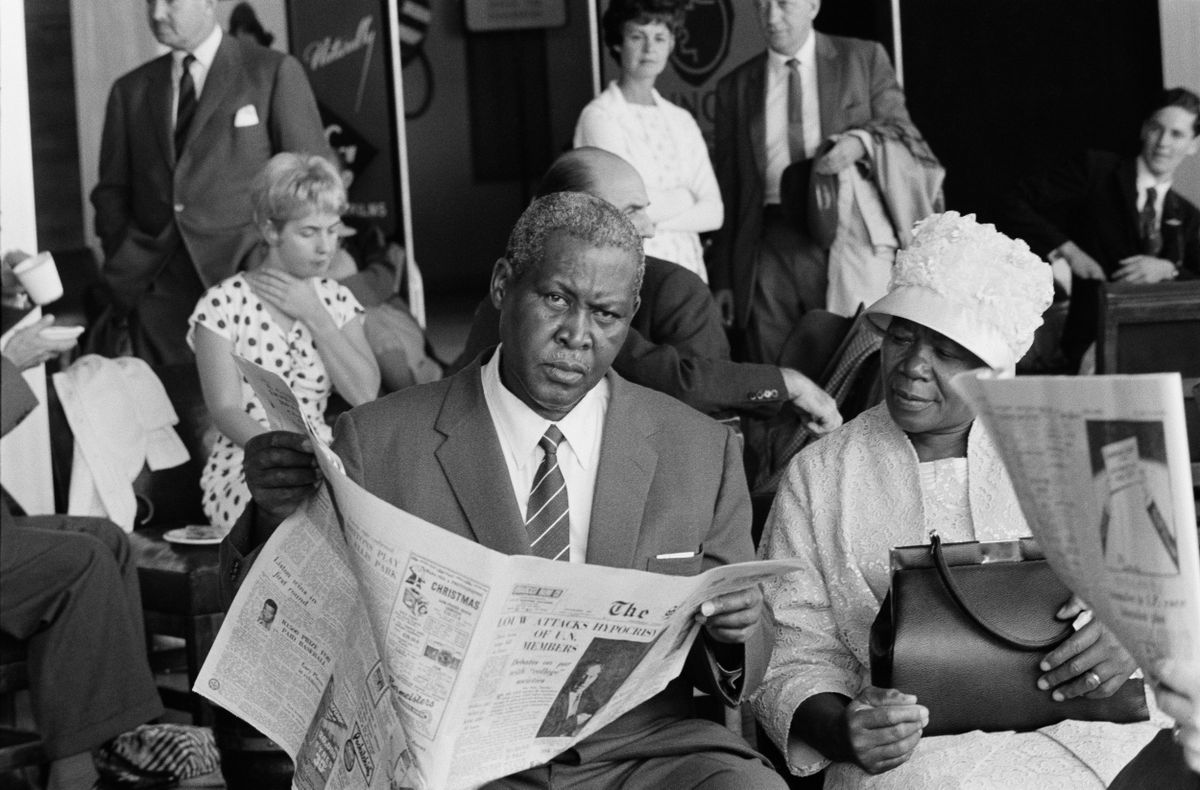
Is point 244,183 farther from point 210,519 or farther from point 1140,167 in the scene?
point 1140,167

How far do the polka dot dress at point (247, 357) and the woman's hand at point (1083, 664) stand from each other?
89.0 inches

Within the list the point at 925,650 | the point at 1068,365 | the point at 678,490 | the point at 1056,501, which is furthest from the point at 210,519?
the point at 1068,365

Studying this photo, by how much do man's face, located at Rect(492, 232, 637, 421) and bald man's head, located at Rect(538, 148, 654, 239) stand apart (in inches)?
52.5

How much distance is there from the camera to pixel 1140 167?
6438 millimetres

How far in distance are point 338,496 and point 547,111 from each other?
265 inches

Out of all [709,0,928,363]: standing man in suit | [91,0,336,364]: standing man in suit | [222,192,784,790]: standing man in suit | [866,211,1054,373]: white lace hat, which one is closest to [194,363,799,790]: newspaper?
[222,192,784,790]: standing man in suit

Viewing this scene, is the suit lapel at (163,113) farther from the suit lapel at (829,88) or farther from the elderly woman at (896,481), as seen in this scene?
the elderly woman at (896,481)

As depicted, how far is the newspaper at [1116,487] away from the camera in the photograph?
1398 millimetres

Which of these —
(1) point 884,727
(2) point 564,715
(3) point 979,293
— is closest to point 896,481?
(3) point 979,293

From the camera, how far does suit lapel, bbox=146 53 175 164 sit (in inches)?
222

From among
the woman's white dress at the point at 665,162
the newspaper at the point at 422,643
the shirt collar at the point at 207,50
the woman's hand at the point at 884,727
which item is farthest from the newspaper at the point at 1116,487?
the shirt collar at the point at 207,50

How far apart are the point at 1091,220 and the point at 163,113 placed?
368 cm

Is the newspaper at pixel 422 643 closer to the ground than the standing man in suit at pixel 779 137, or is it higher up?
closer to the ground

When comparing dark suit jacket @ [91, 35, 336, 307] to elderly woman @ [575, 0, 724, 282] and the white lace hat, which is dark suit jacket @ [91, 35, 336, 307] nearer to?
elderly woman @ [575, 0, 724, 282]
